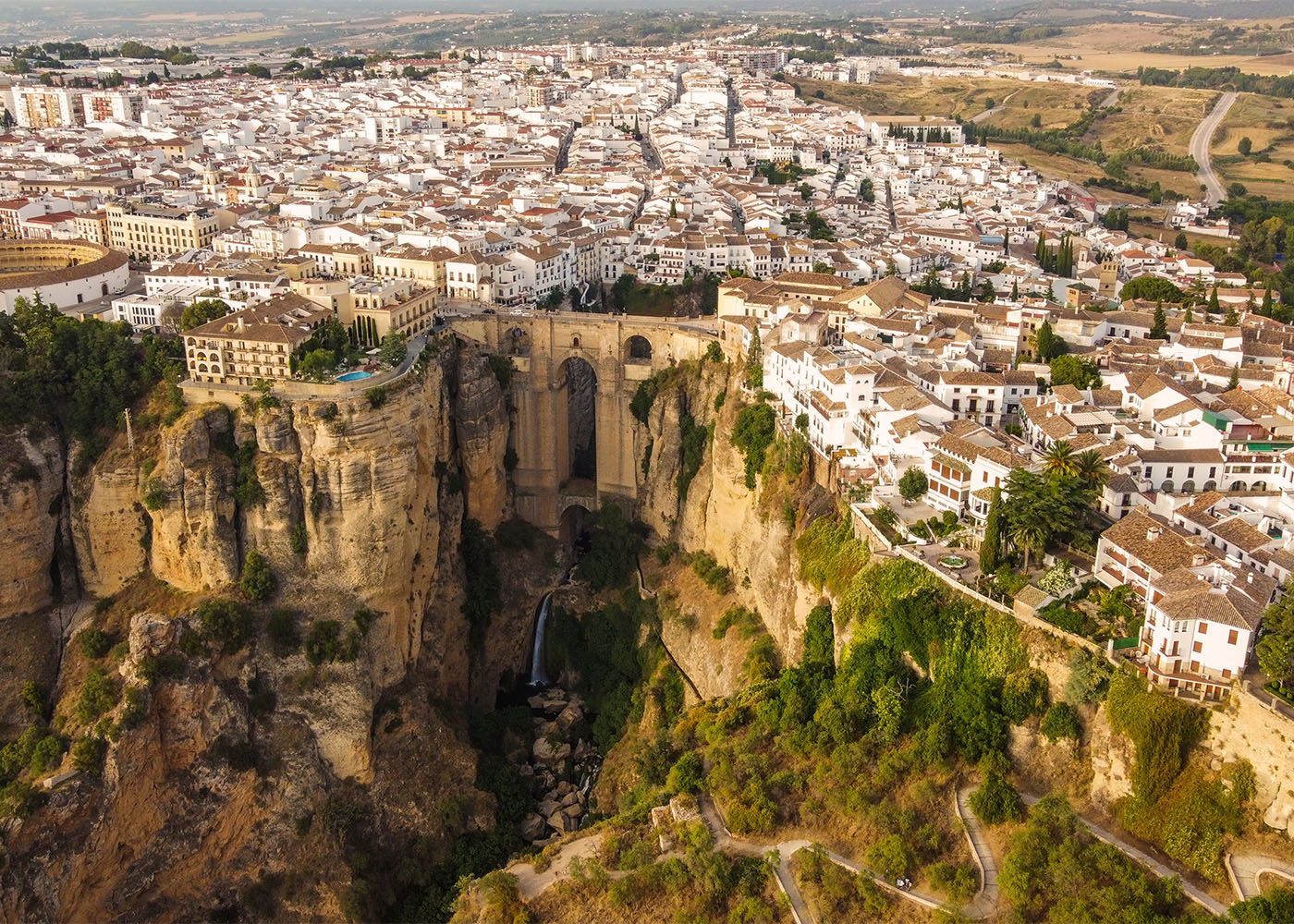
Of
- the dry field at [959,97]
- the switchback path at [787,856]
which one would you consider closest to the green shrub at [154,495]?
the switchback path at [787,856]

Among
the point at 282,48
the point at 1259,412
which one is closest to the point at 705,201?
the point at 1259,412

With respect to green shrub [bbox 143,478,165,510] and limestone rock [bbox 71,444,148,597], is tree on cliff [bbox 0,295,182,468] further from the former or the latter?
green shrub [bbox 143,478,165,510]

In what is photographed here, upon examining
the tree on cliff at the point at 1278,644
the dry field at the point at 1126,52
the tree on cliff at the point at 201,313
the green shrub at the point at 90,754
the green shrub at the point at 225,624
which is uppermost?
the dry field at the point at 1126,52

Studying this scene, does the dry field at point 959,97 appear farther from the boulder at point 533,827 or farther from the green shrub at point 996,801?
the green shrub at point 996,801

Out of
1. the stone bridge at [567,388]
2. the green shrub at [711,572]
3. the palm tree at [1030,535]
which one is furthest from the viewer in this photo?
the stone bridge at [567,388]

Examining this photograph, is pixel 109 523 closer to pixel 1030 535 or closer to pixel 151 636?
pixel 151 636

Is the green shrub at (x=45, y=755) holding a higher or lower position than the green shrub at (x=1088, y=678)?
lower

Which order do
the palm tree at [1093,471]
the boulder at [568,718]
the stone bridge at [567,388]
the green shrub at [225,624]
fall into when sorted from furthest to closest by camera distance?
the stone bridge at [567,388] < the boulder at [568,718] < the green shrub at [225,624] < the palm tree at [1093,471]

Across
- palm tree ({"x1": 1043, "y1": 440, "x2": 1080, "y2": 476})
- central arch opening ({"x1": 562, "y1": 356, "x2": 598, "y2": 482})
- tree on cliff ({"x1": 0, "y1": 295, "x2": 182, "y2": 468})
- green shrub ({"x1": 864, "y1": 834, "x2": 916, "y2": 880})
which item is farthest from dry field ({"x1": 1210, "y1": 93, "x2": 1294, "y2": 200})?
tree on cliff ({"x1": 0, "y1": 295, "x2": 182, "y2": 468})
